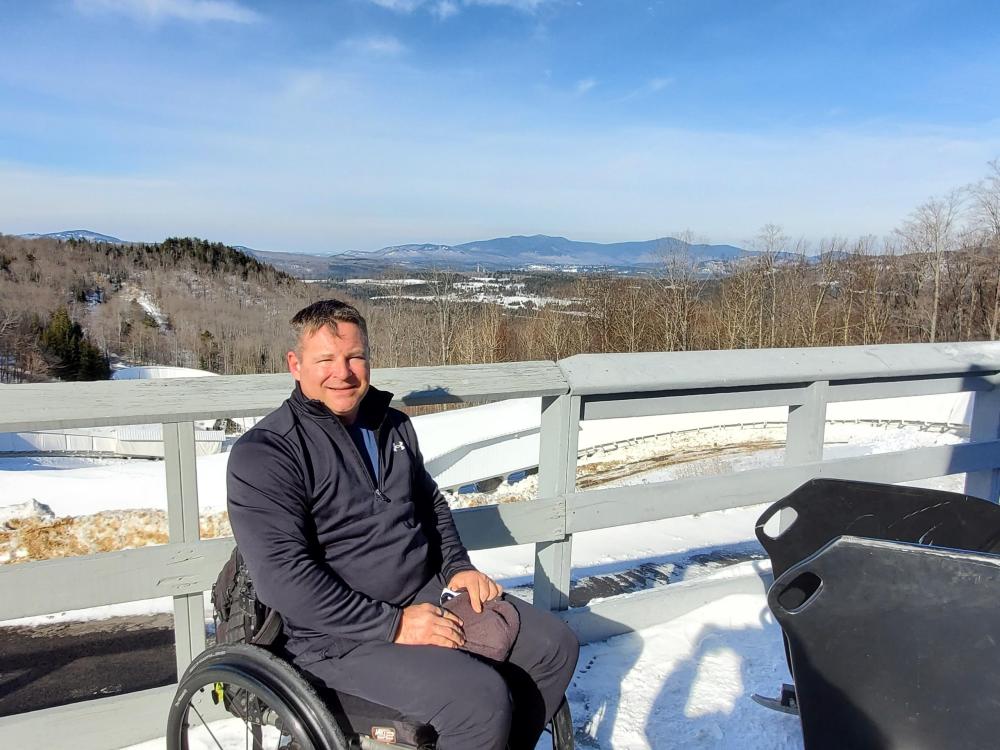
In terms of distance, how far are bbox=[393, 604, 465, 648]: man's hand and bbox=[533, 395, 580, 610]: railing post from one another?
867 millimetres

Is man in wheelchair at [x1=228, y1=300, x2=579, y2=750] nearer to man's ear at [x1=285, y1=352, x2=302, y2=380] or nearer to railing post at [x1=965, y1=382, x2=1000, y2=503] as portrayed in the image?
man's ear at [x1=285, y1=352, x2=302, y2=380]

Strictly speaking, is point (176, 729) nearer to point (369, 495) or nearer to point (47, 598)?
point (47, 598)

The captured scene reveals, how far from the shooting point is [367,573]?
1.89m

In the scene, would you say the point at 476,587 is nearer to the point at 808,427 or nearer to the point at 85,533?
the point at 808,427

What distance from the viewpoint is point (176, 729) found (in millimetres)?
1896

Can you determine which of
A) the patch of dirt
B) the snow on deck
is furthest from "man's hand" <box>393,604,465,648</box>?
the patch of dirt

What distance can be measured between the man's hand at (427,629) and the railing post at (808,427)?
1.82m

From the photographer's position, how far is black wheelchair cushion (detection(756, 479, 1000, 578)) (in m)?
1.84

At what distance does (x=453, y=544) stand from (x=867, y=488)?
1.15 meters

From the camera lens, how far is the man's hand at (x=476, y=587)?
2.00 m

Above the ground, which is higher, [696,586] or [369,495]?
[369,495]

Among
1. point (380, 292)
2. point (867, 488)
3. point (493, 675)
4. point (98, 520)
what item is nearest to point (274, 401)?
point (493, 675)

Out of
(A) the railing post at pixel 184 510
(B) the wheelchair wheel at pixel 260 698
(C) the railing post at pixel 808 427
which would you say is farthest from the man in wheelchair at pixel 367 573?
(C) the railing post at pixel 808 427

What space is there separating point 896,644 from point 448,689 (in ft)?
3.12
